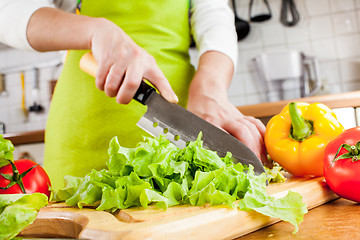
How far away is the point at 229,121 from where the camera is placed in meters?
1.07

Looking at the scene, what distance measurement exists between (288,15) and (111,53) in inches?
92.9

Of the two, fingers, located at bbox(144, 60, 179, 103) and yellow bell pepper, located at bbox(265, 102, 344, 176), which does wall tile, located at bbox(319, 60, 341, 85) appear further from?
fingers, located at bbox(144, 60, 179, 103)

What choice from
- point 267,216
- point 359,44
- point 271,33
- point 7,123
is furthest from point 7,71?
point 267,216

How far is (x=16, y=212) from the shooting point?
57 centimetres

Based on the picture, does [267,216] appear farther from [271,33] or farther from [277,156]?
[271,33]

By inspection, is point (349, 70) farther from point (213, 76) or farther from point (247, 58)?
point (213, 76)

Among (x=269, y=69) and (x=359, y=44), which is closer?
(x=269, y=69)

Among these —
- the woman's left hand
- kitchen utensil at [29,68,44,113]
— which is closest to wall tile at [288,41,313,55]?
the woman's left hand

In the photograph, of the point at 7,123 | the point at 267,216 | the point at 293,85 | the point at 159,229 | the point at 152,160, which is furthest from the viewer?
the point at 7,123

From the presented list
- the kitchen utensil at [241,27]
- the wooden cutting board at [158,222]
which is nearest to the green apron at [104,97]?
the wooden cutting board at [158,222]

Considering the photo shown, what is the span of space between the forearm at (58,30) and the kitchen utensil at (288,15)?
7.42 ft

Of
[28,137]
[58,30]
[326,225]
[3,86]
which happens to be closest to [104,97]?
[58,30]

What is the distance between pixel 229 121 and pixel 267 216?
47cm

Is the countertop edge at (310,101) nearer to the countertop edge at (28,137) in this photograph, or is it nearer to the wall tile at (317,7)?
the countertop edge at (28,137)
